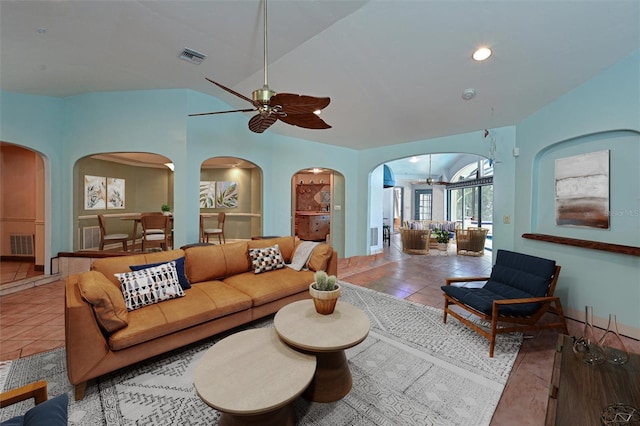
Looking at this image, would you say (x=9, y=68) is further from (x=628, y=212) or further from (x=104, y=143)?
(x=628, y=212)

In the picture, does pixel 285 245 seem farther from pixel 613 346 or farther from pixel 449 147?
pixel 449 147

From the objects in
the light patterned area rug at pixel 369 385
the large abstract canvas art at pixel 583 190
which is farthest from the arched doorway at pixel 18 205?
the large abstract canvas art at pixel 583 190

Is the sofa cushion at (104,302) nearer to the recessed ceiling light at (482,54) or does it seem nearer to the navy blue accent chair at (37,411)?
the navy blue accent chair at (37,411)

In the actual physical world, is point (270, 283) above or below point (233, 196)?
below

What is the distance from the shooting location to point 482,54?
2.85m

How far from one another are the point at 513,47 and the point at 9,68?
19.5 feet

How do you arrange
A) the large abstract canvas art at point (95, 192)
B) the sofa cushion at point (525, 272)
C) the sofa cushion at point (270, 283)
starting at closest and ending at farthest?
1. the sofa cushion at point (525, 272)
2. the sofa cushion at point (270, 283)
3. the large abstract canvas art at point (95, 192)

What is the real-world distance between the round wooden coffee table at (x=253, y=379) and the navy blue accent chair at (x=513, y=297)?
1897 mm

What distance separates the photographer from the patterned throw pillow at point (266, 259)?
3.43 metres

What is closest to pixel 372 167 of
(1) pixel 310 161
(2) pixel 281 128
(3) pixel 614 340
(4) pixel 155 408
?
(1) pixel 310 161

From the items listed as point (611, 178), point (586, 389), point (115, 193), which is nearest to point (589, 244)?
point (611, 178)

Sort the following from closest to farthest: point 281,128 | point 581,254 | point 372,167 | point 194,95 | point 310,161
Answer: point 581,254
point 194,95
point 281,128
point 310,161
point 372,167

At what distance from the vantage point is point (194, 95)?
411 cm

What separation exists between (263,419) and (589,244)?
3.88 m
